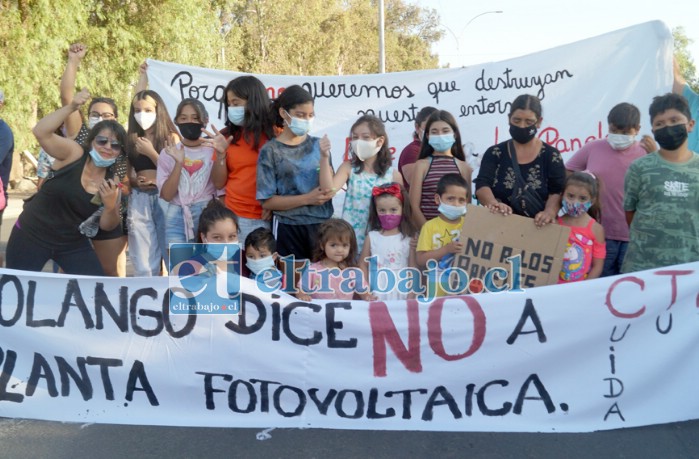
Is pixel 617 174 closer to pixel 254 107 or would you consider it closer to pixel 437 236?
pixel 437 236

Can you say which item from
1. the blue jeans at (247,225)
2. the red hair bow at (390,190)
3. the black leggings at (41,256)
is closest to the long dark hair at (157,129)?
the black leggings at (41,256)

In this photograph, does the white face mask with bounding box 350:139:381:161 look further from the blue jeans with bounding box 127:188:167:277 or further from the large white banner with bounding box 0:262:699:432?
the blue jeans with bounding box 127:188:167:277

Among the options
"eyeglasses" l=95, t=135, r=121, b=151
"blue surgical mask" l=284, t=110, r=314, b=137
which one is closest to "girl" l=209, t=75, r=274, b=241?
"blue surgical mask" l=284, t=110, r=314, b=137

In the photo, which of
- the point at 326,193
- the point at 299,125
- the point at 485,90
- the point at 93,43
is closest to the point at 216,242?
the point at 326,193

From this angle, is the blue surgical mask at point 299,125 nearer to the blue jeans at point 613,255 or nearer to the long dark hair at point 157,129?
the long dark hair at point 157,129

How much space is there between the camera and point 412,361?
3457 mm

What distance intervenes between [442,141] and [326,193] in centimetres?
90

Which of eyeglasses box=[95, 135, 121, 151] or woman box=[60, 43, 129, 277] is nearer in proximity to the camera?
eyeglasses box=[95, 135, 121, 151]

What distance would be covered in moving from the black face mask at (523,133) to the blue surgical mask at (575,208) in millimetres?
444

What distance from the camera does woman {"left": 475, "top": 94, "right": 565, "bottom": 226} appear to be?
4137mm

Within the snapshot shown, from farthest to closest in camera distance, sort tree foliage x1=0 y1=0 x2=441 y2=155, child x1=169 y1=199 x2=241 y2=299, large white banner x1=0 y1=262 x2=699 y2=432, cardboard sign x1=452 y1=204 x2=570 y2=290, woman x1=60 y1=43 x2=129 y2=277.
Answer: tree foliage x1=0 y1=0 x2=441 y2=155 → woman x1=60 y1=43 x2=129 y2=277 → child x1=169 y1=199 x2=241 y2=299 → cardboard sign x1=452 y1=204 x2=570 y2=290 → large white banner x1=0 y1=262 x2=699 y2=432

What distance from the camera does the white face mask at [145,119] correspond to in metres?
4.82

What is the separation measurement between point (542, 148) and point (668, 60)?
2.61m

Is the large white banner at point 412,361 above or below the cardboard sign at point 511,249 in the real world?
below
